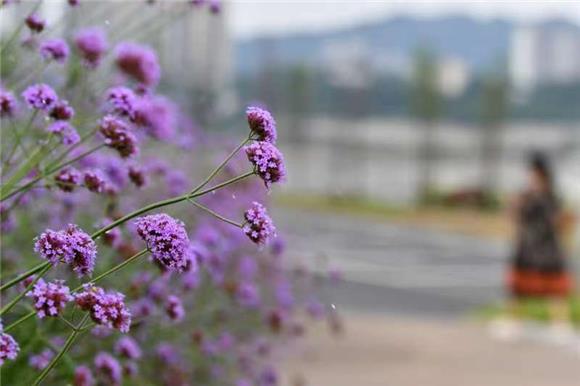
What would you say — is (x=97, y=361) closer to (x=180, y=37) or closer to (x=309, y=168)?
(x=180, y=37)

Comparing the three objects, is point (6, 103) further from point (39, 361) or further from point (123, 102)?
point (39, 361)

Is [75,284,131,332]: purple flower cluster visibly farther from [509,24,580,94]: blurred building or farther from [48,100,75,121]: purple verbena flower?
[509,24,580,94]: blurred building

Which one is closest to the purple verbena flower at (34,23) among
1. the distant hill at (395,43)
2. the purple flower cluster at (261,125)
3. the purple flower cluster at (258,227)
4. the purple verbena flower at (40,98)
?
Answer: the purple verbena flower at (40,98)

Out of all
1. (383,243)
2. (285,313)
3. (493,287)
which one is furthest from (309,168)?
(285,313)

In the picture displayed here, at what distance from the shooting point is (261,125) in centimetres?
187

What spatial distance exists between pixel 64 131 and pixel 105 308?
2.70 ft

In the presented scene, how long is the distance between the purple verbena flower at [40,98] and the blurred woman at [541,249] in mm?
8038

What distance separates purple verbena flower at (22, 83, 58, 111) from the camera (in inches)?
94.7

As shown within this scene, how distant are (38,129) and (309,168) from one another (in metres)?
41.3

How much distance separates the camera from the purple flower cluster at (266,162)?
179 cm

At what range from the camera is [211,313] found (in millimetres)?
4262

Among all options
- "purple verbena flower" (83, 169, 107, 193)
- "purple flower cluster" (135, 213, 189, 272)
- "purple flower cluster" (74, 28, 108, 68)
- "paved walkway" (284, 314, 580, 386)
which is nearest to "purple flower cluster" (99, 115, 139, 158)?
"purple verbena flower" (83, 169, 107, 193)

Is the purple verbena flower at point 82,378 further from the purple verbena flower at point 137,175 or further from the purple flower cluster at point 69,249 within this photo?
the purple flower cluster at point 69,249

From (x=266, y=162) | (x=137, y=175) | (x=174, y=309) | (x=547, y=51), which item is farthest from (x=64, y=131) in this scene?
(x=547, y=51)
